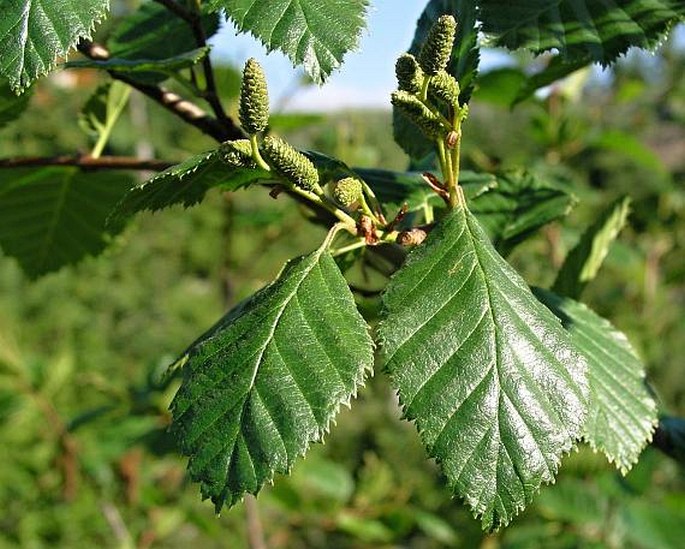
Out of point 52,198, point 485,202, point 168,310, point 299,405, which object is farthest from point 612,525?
point 168,310

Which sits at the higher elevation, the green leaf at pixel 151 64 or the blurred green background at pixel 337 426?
the green leaf at pixel 151 64

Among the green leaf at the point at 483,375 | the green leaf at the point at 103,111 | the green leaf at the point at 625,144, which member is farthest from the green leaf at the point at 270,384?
the green leaf at the point at 625,144

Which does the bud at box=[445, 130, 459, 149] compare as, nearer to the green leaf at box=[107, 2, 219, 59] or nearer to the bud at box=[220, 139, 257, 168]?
the bud at box=[220, 139, 257, 168]

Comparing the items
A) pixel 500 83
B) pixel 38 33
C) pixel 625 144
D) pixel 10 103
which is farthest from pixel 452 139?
pixel 625 144

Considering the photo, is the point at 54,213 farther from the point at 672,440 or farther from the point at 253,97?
the point at 672,440

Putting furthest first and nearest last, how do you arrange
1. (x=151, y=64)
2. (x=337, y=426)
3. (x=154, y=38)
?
1. (x=337, y=426)
2. (x=154, y=38)
3. (x=151, y=64)

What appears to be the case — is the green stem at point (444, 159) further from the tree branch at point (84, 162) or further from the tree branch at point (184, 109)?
the tree branch at point (84, 162)

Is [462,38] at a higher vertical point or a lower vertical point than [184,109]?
higher
